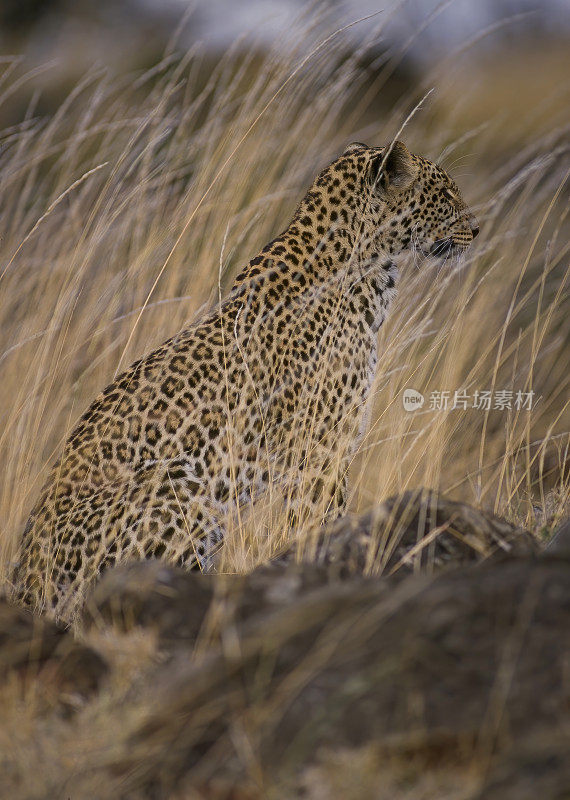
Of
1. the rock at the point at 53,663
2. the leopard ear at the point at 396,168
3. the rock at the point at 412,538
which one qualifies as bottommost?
the rock at the point at 53,663

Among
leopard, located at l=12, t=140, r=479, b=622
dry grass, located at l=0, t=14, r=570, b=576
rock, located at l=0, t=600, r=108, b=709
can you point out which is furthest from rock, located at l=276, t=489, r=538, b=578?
dry grass, located at l=0, t=14, r=570, b=576

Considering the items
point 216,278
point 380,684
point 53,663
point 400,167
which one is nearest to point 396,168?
point 400,167

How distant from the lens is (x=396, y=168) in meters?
4.94

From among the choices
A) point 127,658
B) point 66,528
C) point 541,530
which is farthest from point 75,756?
point 541,530

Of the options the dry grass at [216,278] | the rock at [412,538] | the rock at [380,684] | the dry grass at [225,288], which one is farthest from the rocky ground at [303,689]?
the dry grass at [216,278]

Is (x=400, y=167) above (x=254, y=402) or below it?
above

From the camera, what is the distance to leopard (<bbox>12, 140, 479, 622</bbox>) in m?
4.17

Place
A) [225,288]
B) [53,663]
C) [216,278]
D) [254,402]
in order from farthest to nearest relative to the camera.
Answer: [225,288] → [216,278] → [254,402] → [53,663]

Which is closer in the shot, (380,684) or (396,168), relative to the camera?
(380,684)

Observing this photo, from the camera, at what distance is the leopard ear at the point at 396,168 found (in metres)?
4.88

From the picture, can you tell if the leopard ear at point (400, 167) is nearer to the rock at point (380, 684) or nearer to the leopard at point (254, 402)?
the leopard at point (254, 402)

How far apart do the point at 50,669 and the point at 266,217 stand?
3.98 metres

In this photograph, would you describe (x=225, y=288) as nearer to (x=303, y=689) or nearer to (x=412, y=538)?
(x=412, y=538)

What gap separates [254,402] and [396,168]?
1349 millimetres
